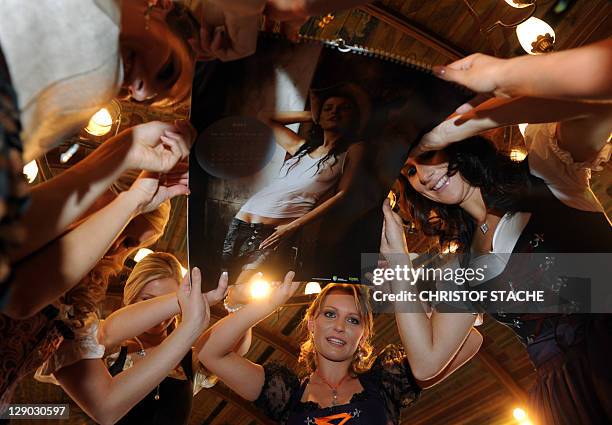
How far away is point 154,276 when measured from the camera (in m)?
2.65

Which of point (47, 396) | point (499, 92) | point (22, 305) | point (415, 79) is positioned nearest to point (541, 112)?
point (499, 92)

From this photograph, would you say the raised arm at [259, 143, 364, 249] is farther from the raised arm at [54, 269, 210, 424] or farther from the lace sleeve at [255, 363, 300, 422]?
the lace sleeve at [255, 363, 300, 422]

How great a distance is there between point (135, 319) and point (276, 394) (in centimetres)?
68

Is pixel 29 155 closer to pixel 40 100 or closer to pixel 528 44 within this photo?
pixel 40 100

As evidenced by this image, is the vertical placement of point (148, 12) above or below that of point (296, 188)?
above

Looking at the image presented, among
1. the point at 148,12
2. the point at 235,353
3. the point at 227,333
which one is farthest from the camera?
the point at 235,353

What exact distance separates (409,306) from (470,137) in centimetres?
64

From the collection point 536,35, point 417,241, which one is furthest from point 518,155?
point 417,241

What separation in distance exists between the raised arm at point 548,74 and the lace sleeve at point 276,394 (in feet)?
4.93

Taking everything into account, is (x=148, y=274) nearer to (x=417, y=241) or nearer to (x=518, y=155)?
(x=518, y=155)

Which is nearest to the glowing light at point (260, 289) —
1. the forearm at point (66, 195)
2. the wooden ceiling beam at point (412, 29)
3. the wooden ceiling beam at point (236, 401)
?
the forearm at point (66, 195)

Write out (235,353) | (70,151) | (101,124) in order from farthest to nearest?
A: (70,151) < (101,124) < (235,353)

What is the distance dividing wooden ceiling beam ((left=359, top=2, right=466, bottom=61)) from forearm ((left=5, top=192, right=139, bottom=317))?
3.12 m

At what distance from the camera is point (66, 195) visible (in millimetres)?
1337
